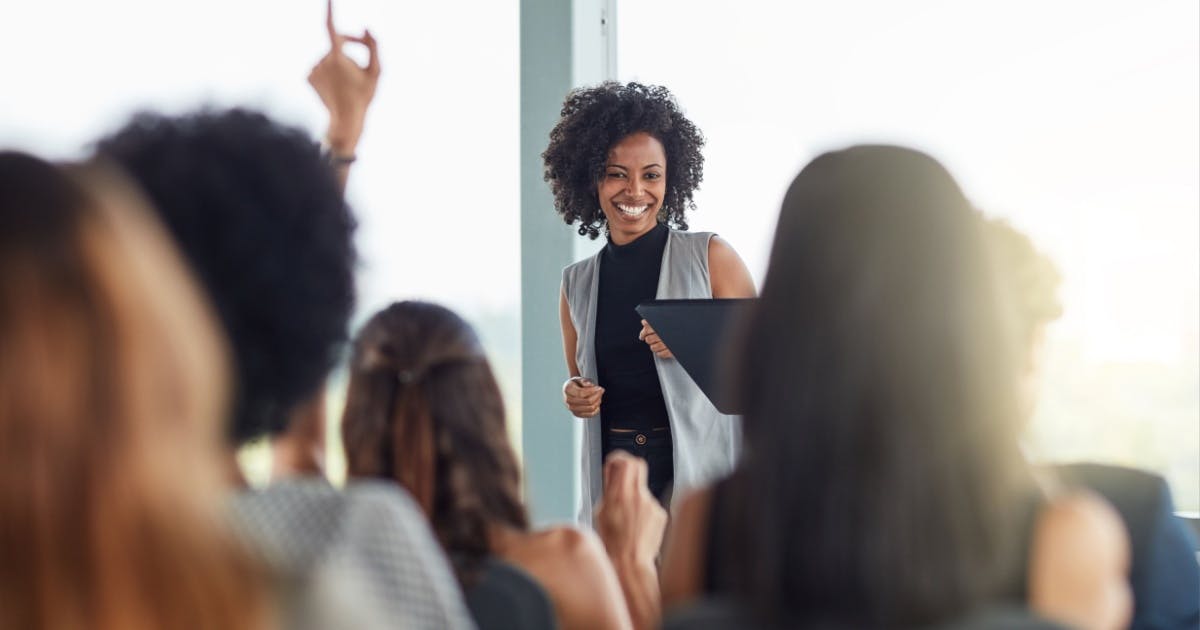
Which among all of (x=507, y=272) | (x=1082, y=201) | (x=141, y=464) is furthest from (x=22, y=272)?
(x=507, y=272)

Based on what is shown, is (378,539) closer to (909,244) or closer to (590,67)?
(909,244)

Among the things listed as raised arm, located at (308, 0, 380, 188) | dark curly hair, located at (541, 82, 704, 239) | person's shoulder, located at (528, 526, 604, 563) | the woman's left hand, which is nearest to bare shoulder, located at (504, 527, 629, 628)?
person's shoulder, located at (528, 526, 604, 563)

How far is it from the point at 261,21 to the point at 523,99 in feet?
3.11

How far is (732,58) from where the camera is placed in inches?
143

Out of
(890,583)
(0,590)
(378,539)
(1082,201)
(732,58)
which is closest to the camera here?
(0,590)

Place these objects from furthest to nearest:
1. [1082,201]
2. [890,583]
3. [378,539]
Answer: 1. [1082,201]
2. [890,583]
3. [378,539]

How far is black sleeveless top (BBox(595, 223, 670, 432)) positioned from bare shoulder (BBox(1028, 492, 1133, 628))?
1991mm

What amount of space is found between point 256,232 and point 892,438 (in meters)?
0.64

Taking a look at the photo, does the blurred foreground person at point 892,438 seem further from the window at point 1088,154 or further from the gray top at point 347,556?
the window at point 1088,154

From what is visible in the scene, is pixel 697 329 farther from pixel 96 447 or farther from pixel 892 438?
pixel 96 447

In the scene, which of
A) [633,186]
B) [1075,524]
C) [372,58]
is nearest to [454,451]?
[1075,524]

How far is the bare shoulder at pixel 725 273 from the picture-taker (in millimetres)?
3066

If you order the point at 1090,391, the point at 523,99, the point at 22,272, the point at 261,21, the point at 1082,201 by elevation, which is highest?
the point at 261,21

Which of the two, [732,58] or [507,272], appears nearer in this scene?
[732,58]
